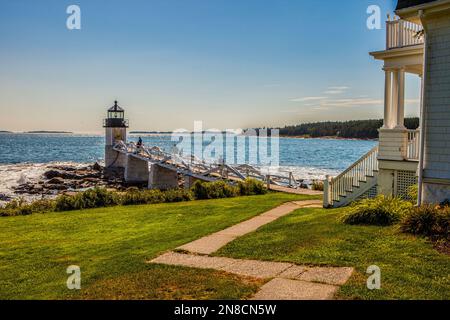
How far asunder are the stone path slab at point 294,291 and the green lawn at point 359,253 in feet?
0.81

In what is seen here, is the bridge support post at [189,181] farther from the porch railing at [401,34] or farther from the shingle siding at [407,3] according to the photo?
the shingle siding at [407,3]

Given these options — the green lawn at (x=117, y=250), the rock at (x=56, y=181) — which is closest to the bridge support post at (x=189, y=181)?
the green lawn at (x=117, y=250)

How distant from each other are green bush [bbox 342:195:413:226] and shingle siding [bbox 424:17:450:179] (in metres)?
1.24

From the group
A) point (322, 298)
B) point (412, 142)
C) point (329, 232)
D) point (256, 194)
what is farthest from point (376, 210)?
point (256, 194)

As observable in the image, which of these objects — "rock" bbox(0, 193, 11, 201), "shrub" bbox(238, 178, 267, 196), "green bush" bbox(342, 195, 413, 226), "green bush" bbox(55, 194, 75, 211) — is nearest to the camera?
"green bush" bbox(342, 195, 413, 226)

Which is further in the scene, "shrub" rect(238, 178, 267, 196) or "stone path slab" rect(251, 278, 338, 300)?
"shrub" rect(238, 178, 267, 196)

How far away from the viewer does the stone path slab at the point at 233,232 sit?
9631mm

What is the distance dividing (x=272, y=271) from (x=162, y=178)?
28113mm

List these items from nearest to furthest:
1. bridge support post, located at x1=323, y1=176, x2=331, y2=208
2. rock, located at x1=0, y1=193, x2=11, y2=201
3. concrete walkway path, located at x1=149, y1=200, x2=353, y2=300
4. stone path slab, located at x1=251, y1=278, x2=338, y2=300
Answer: stone path slab, located at x1=251, y1=278, x2=338, y2=300 → concrete walkway path, located at x1=149, y1=200, x2=353, y2=300 → bridge support post, located at x1=323, y1=176, x2=331, y2=208 → rock, located at x1=0, y1=193, x2=11, y2=201

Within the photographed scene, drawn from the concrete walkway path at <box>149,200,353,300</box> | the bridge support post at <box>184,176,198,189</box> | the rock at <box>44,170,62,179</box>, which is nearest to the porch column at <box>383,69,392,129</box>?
the concrete walkway path at <box>149,200,353,300</box>

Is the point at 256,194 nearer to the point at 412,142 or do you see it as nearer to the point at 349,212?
the point at 412,142

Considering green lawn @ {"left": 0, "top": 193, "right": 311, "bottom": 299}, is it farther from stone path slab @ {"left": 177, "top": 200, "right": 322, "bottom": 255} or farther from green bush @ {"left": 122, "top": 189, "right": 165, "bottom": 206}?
green bush @ {"left": 122, "top": 189, "right": 165, "bottom": 206}

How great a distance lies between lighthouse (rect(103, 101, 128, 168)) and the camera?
2028 inches

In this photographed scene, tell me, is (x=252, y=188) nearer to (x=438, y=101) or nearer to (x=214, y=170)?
(x=214, y=170)
